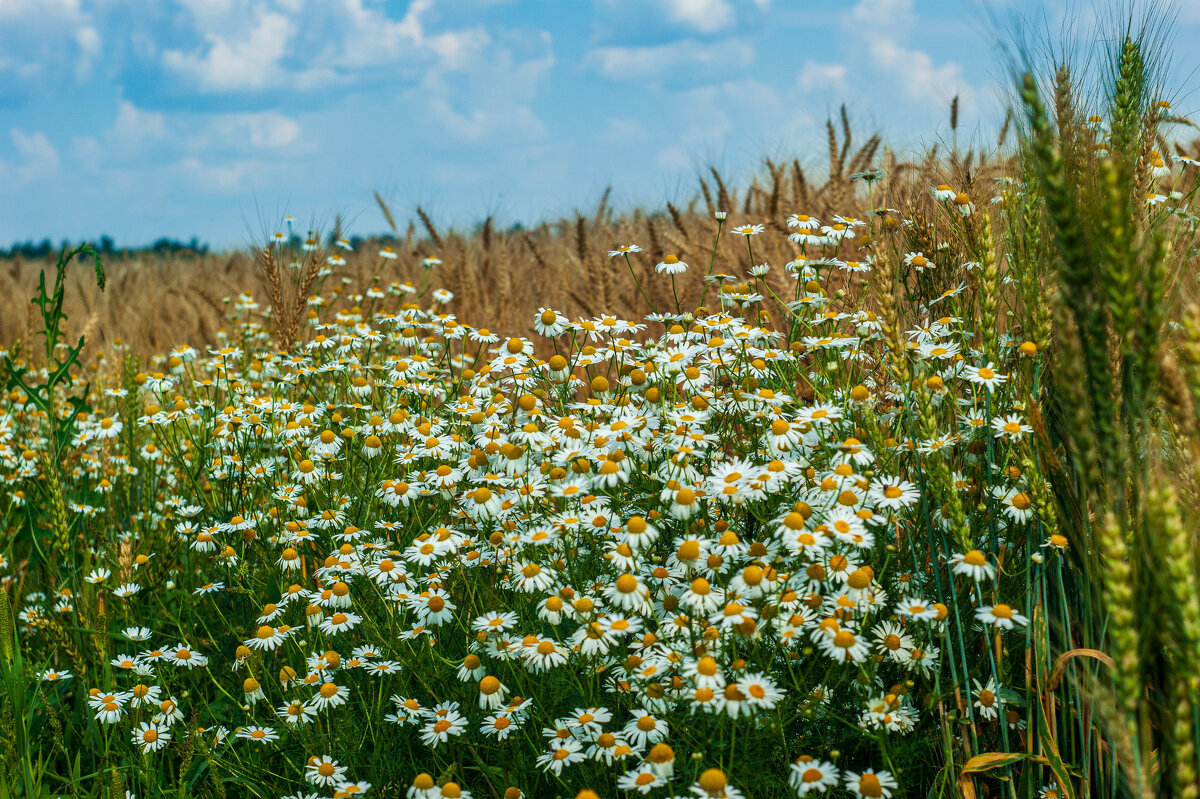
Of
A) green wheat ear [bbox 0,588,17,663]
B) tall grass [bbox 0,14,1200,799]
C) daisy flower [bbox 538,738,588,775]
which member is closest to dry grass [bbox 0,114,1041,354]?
tall grass [bbox 0,14,1200,799]

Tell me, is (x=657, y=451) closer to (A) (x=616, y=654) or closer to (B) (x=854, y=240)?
(A) (x=616, y=654)

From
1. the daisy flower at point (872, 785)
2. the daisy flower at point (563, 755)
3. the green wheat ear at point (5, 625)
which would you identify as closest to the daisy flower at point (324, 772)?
the daisy flower at point (563, 755)

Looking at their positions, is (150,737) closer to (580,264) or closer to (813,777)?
(813,777)

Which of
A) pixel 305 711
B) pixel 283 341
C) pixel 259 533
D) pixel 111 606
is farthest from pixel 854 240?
pixel 111 606

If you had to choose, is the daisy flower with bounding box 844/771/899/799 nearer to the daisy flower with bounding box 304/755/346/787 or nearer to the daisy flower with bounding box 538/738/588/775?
the daisy flower with bounding box 538/738/588/775

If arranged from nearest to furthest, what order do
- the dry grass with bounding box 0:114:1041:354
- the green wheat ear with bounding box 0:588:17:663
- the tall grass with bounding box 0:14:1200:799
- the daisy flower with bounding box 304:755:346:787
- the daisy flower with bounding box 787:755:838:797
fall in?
the tall grass with bounding box 0:14:1200:799 < the daisy flower with bounding box 787:755:838:797 < the daisy flower with bounding box 304:755:346:787 < the green wheat ear with bounding box 0:588:17:663 < the dry grass with bounding box 0:114:1041:354

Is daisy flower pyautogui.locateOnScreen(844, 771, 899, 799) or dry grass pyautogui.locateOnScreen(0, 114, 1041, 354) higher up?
dry grass pyautogui.locateOnScreen(0, 114, 1041, 354)

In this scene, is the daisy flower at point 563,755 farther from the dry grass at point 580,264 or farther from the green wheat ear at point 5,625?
the dry grass at point 580,264

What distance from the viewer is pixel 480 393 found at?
10.1 ft

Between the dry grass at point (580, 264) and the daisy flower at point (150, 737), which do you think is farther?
the dry grass at point (580, 264)

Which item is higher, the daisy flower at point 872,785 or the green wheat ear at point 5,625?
the green wheat ear at point 5,625

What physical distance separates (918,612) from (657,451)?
0.83 m

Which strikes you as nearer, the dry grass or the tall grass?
the tall grass

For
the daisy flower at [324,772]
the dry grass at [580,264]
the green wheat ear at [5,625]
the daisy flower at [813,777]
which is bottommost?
the daisy flower at [324,772]
